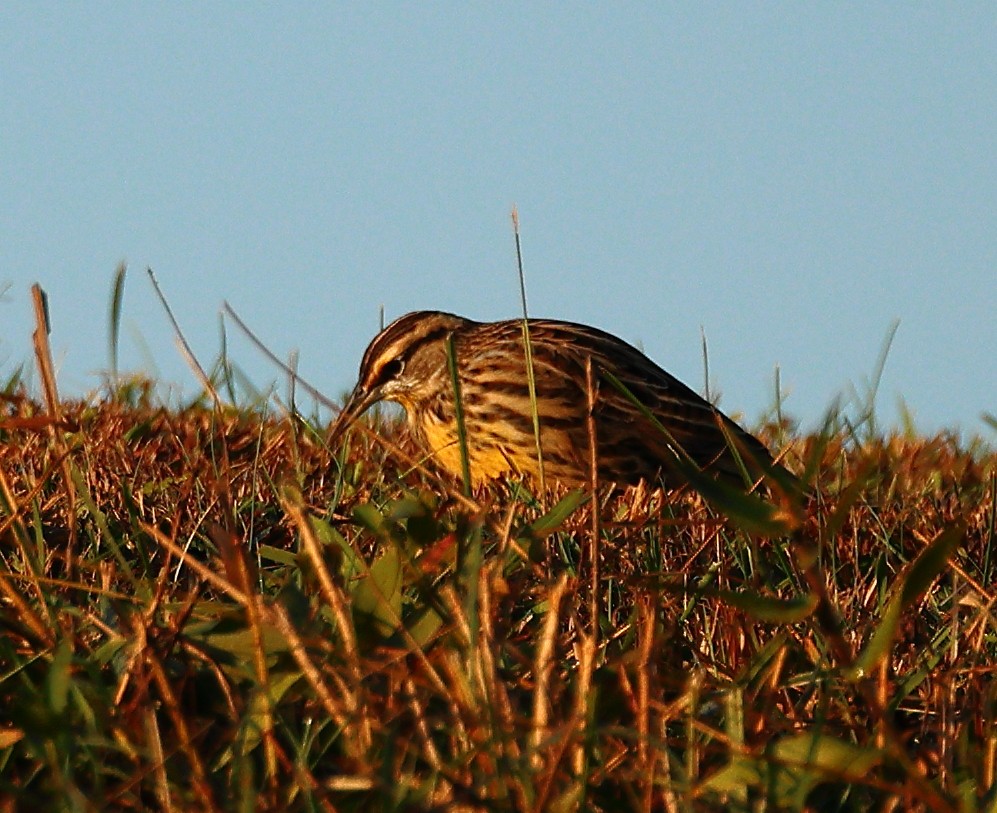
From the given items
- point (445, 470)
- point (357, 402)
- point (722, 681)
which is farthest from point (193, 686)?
point (357, 402)

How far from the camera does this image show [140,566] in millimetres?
4734

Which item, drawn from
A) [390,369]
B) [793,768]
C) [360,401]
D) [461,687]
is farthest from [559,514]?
[360,401]

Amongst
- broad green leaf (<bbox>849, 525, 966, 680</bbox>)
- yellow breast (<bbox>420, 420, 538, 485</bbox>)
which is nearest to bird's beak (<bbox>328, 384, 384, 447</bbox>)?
yellow breast (<bbox>420, 420, 538, 485</bbox>)

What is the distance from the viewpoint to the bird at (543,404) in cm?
783

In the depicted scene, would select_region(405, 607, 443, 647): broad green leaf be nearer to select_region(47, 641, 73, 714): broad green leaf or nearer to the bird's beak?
select_region(47, 641, 73, 714): broad green leaf

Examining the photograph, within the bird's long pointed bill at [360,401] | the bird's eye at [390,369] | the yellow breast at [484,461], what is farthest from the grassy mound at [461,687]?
the bird's eye at [390,369]

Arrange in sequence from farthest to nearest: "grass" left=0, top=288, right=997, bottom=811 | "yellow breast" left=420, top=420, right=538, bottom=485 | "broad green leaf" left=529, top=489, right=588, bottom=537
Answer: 1. "yellow breast" left=420, top=420, right=538, bottom=485
2. "broad green leaf" left=529, top=489, right=588, bottom=537
3. "grass" left=0, top=288, right=997, bottom=811

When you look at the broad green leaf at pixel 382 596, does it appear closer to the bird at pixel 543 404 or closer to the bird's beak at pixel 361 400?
the bird at pixel 543 404

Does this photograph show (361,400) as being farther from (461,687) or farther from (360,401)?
(461,687)

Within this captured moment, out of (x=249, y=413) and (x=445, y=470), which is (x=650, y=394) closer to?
(x=445, y=470)

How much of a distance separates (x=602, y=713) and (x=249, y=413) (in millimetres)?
4780

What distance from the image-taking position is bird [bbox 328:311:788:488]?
7.83 meters

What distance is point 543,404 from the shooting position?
26.3ft

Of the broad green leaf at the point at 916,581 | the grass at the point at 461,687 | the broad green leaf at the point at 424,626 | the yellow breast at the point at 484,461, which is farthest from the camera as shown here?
the yellow breast at the point at 484,461
